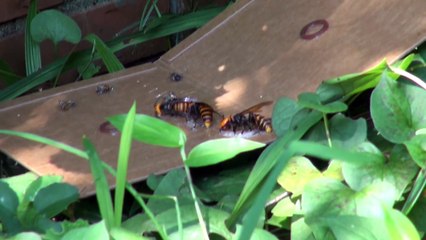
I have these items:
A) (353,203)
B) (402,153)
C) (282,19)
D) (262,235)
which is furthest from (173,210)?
(282,19)

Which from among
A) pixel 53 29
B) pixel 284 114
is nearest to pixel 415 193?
pixel 284 114

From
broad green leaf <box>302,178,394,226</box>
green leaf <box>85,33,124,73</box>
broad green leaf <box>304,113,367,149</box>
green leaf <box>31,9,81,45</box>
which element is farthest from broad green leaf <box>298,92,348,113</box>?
green leaf <box>31,9,81,45</box>

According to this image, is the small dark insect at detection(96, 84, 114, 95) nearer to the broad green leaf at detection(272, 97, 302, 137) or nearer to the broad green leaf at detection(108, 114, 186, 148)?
the broad green leaf at detection(272, 97, 302, 137)

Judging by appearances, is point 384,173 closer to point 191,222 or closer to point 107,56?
point 191,222

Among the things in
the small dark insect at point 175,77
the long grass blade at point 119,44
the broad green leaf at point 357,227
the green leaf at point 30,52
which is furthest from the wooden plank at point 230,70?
the broad green leaf at point 357,227

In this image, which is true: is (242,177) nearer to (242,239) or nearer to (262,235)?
(262,235)

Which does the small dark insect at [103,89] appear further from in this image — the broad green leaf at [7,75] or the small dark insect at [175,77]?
the broad green leaf at [7,75]

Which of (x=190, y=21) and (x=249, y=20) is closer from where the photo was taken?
(x=249, y=20)
